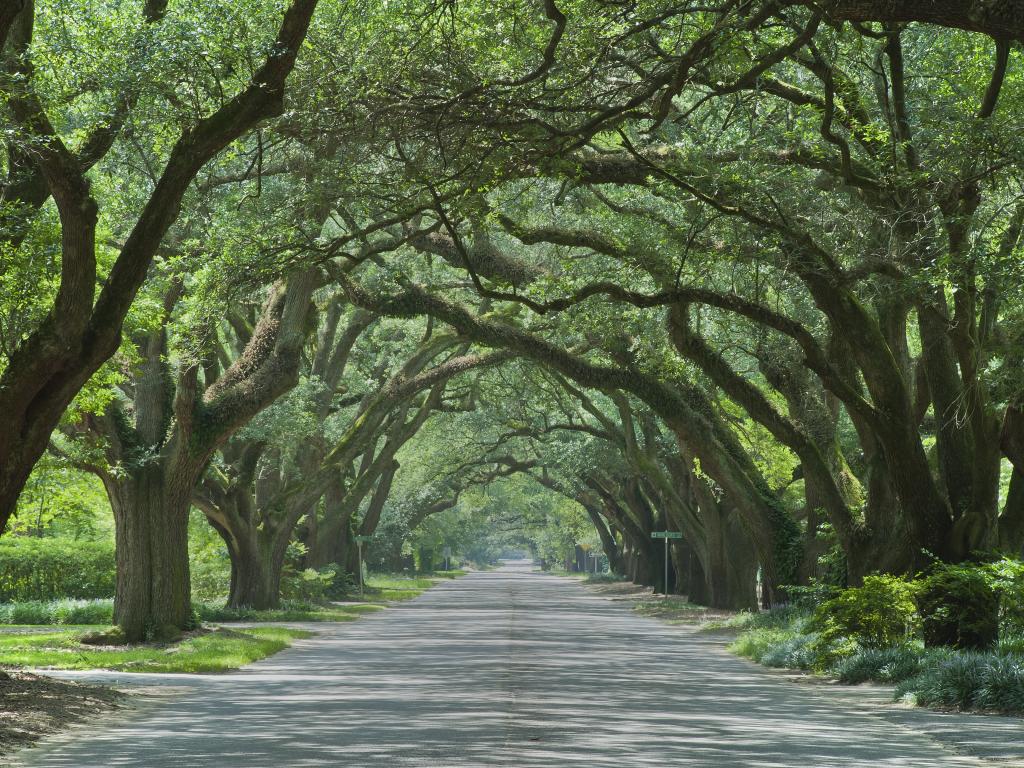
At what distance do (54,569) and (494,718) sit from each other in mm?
26084

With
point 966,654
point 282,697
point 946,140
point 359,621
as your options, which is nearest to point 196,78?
point 282,697

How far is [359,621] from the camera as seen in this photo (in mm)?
32281

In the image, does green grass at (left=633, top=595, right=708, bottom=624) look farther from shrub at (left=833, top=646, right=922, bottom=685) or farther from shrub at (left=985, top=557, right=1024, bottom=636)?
shrub at (left=833, top=646, right=922, bottom=685)

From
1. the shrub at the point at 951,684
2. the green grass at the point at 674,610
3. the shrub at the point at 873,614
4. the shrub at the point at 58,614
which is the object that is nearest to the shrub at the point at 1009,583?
the shrub at the point at 873,614

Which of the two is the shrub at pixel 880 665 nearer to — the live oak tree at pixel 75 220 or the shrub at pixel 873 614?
the shrub at pixel 873 614

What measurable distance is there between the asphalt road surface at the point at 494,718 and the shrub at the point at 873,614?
46.0 inches

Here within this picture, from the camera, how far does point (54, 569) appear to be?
1382 inches

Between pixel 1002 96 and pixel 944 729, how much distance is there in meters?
7.41

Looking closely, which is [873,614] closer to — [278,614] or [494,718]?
[494,718]

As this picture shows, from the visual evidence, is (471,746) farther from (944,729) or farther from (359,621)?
(359,621)

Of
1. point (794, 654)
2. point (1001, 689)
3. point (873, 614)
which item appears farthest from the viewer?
point (794, 654)

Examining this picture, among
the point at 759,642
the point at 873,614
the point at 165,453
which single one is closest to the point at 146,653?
the point at 165,453

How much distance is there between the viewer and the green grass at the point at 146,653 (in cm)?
1755

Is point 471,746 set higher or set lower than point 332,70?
lower
